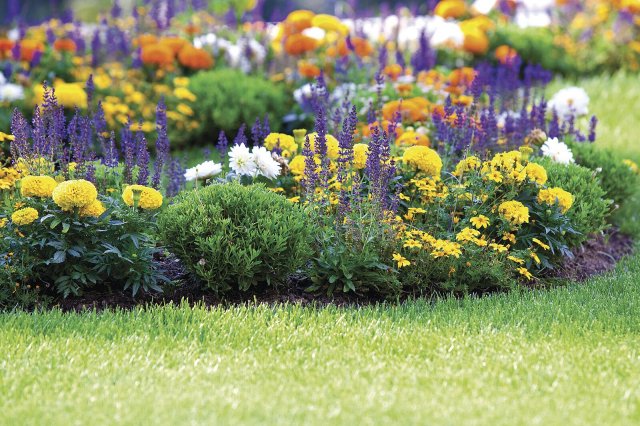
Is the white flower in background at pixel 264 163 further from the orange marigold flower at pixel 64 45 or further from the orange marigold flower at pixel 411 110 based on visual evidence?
the orange marigold flower at pixel 64 45

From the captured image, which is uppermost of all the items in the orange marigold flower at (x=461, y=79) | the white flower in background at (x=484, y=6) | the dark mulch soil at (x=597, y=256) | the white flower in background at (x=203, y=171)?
the white flower in background at (x=484, y=6)

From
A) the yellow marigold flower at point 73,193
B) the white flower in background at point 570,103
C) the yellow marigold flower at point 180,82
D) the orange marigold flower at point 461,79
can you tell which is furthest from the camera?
the yellow marigold flower at point 180,82

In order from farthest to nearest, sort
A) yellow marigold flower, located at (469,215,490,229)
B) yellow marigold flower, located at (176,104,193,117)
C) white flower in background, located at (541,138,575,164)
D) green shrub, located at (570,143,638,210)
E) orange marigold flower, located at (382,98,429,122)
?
yellow marigold flower, located at (176,104,193,117) → orange marigold flower, located at (382,98,429,122) → green shrub, located at (570,143,638,210) → white flower in background, located at (541,138,575,164) → yellow marigold flower, located at (469,215,490,229)

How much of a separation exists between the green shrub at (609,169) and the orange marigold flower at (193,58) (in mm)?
4364

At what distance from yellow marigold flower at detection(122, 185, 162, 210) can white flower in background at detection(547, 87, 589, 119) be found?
413 centimetres

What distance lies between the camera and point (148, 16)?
36.6ft

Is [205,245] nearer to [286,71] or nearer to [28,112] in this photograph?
[28,112]

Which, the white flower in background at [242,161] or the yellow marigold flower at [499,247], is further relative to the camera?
the white flower in background at [242,161]

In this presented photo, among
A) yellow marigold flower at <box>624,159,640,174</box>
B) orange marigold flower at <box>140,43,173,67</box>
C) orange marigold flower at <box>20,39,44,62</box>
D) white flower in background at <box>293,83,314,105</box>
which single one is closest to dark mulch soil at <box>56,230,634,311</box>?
yellow marigold flower at <box>624,159,640,174</box>

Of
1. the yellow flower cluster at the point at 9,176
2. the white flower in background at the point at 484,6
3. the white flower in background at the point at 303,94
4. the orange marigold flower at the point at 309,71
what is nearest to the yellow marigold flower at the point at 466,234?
the yellow flower cluster at the point at 9,176

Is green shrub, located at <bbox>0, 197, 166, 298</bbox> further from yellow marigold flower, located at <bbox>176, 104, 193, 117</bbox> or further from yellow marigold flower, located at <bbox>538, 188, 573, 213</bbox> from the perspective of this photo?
yellow marigold flower, located at <bbox>176, 104, 193, 117</bbox>

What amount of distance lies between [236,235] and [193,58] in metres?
5.21

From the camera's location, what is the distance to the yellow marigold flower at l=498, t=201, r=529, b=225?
4.91m

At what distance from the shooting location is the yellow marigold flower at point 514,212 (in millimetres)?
4910
